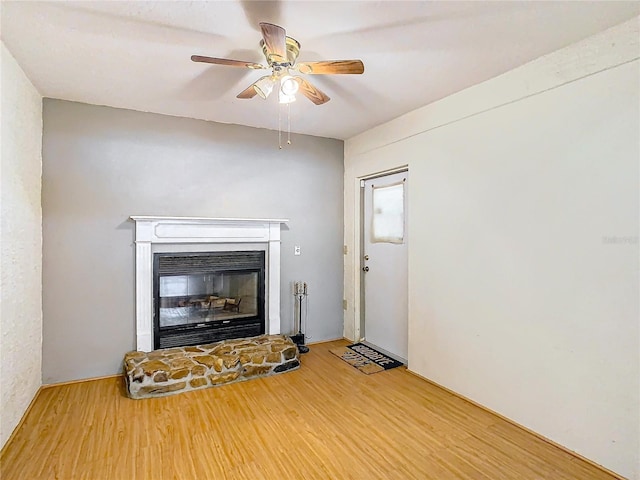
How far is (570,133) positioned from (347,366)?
279 centimetres

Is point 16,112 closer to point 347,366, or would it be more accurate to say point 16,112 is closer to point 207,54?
point 207,54

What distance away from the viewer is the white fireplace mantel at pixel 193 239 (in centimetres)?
343

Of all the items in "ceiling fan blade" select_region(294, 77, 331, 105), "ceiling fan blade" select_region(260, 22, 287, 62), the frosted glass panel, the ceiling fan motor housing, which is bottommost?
the frosted glass panel

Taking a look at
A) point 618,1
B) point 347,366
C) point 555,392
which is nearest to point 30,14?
point 618,1

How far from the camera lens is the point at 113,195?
3373 millimetres

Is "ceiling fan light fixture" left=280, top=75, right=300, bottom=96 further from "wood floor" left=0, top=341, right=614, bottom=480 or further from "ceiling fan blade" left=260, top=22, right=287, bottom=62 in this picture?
"wood floor" left=0, top=341, right=614, bottom=480

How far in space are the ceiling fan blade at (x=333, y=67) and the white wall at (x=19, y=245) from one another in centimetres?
194

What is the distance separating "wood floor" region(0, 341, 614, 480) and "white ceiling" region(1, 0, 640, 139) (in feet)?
8.50

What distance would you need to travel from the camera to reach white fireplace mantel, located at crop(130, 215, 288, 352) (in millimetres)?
3434

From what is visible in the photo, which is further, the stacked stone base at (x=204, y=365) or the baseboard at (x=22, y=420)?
the stacked stone base at (x=204, y=365)

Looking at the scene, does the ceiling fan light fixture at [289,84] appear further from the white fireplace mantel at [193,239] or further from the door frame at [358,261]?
the door frame at [358,261]

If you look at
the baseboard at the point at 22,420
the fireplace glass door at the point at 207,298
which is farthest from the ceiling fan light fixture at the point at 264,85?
the baseboard at the point at 22,420

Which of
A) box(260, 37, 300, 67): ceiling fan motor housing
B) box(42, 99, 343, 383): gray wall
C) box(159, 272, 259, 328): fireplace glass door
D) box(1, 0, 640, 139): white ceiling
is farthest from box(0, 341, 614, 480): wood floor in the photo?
box(1, 0, 640, 139): white ceiling

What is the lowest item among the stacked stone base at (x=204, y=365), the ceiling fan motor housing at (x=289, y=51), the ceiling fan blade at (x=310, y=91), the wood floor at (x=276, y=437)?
the wood floor at (x=276, y=437)
